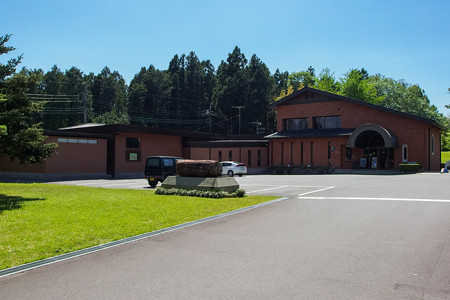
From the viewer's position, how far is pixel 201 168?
16.0 metres

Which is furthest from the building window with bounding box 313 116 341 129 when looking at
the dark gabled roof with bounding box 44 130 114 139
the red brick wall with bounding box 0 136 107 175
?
the red brick wall with bounding box 0 136 107 175

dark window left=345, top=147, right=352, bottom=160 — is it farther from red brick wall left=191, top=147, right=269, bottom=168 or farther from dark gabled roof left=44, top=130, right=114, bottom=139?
dark gabled roof left=44, top=130, right=114, bottom=139

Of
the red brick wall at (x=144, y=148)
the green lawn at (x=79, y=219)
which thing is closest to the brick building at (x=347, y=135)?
the red brick wall at (x=144, y=148)

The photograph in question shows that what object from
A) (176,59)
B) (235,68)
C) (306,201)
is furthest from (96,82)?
(306,201)

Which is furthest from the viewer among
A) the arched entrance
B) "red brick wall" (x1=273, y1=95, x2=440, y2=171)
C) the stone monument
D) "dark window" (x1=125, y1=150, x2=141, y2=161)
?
"dark window" (x1=125, y1=150, x2=141, y2=161)

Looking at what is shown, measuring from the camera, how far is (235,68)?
8262 centimetres

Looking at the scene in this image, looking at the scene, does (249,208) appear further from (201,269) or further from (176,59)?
(176,59)

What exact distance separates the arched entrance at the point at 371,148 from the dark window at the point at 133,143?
66.8 ft

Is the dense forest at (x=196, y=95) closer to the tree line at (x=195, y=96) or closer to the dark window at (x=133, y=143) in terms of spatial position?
the tree line at (x=195, y=96)

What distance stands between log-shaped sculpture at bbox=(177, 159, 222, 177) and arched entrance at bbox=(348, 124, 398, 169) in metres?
23.0

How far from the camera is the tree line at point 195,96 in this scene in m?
68.9

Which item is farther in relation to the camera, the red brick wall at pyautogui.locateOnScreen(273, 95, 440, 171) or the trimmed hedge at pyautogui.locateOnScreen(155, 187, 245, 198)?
the red brick wall at pyautogui.locateOnScreen(273, 95, 440, 171)

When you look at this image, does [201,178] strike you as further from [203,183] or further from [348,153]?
[348,153]

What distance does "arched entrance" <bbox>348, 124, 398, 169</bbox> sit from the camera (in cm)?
3534
